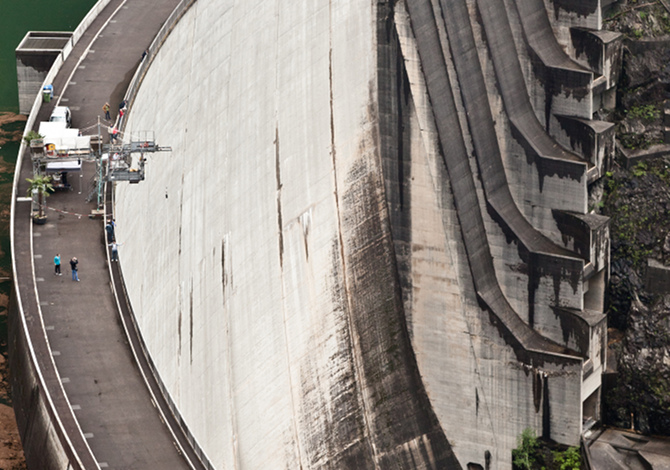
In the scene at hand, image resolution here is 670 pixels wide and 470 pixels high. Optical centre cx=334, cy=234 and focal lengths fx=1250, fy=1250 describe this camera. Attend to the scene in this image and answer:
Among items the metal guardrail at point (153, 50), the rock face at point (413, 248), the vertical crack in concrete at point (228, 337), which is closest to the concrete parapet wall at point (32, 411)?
the rock face at point (413, 248)

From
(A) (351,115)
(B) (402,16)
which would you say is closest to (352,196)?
(A) (351,115)

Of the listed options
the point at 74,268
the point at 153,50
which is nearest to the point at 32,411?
the point at 74,268

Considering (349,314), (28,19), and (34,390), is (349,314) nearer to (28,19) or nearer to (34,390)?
(34,390)

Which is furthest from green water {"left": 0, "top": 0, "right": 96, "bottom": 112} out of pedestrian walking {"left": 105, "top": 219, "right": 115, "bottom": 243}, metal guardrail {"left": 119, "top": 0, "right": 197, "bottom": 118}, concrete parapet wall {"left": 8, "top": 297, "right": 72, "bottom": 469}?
concrete parapet wall {"left": 8, "top": 297, "right": 72, "bottom": 469}

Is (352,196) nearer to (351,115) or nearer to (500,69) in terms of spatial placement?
(351,115)

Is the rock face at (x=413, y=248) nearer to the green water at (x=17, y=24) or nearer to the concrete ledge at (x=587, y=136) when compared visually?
the concrete ledge at (x=587, y=136)
